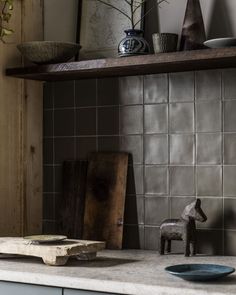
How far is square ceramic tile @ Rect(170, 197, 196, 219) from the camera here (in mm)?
2598

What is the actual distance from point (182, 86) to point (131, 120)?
0.26 meters

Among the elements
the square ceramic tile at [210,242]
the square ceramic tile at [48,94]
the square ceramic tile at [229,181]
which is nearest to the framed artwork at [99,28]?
the square ceramic tile at [48,94]

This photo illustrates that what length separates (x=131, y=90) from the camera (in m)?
A: 2.74

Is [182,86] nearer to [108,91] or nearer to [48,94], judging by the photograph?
[108,91]

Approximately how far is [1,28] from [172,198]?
98cm

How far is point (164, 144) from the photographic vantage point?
265cm

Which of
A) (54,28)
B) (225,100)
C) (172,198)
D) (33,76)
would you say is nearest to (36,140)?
(33,76)

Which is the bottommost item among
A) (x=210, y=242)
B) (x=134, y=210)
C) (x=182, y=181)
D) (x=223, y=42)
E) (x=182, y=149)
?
(x=210, y=242)

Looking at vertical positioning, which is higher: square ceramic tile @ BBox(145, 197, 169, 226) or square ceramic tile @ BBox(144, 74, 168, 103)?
square ceramic tile @ BBox(144, 74, 168, 103)

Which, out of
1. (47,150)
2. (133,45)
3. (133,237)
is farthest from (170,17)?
(133,237)

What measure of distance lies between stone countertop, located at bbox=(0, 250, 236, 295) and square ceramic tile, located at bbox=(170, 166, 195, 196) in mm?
268

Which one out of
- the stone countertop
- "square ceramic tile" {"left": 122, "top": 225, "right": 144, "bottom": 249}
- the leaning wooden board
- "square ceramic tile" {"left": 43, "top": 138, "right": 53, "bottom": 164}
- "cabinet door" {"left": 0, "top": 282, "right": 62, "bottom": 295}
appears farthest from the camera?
"square ceramic tile" {"left": 43, "top": 138, "right": 53, "bottom": 164}

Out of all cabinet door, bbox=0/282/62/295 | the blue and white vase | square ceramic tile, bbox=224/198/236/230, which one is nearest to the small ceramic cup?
the blue and white vase

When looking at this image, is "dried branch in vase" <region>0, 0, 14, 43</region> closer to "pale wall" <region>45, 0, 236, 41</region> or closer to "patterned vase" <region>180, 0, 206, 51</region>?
"pale wall" <region>45, 0, 236, 41</region>
